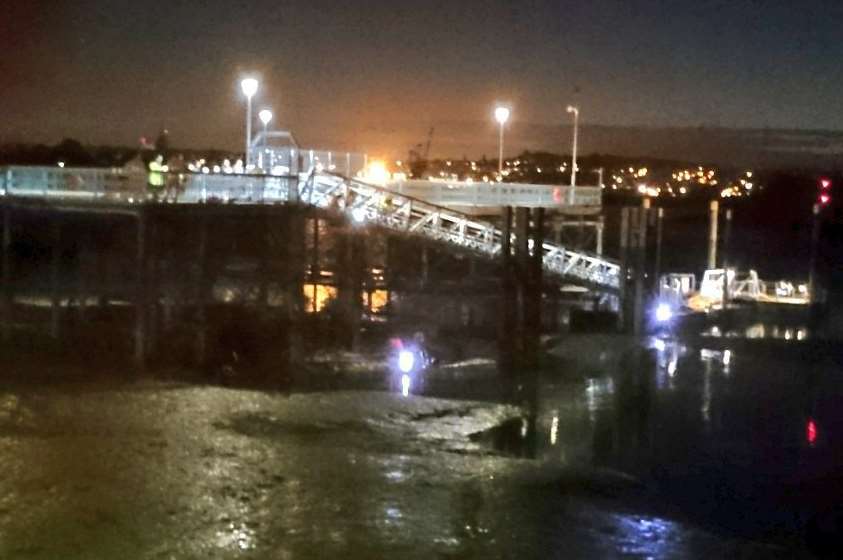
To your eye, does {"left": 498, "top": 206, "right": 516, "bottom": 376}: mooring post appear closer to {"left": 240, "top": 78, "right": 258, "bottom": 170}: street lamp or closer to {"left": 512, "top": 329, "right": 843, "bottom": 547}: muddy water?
{"left": 512, "top": 329, "right": 843, "bottom": 547}: muddy water

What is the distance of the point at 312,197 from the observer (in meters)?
31.0

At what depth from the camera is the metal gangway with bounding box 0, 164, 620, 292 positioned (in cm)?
2738

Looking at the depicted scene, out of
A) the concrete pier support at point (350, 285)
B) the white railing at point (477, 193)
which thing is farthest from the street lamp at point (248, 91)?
the concrete pier support at point (350, 285)

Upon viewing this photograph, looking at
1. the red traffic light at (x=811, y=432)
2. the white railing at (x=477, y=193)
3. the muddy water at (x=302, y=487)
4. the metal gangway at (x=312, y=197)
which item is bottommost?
the muddy water at (x=302, y=487)

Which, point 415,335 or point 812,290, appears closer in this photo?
point 415,335

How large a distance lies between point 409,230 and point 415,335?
3980mm

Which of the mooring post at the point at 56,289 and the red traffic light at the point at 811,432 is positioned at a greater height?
the mooring post at the point at 56,289

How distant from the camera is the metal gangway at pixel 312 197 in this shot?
2738 cm

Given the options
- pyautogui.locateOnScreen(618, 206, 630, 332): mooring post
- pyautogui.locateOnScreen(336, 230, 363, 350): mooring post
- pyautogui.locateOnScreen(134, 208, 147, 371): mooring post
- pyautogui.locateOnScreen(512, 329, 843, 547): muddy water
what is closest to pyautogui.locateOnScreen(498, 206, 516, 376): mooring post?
pyautogui.locateOnScreen(512, 329, 843, 547): muddy water

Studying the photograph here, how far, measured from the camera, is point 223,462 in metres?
15.7

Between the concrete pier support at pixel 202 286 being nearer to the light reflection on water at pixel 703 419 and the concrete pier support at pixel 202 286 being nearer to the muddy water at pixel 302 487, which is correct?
the muddy water at pixel 302 487

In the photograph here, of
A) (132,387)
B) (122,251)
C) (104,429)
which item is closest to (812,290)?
(122,251)

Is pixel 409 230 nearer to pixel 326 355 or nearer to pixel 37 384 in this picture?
pixel 326 355

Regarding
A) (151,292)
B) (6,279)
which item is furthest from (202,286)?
(6,279)
